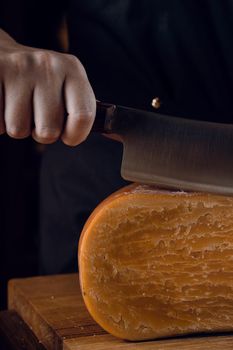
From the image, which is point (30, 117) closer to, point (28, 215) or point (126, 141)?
point (126, 141)

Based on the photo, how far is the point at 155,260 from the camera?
946mm

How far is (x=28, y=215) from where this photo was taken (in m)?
2.05

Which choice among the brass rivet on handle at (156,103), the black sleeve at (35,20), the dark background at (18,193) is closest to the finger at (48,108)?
the brass rivet on handle at (156,103)

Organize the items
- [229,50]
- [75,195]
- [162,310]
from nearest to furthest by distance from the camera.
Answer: [162,310]
[229,50]
[75,195]

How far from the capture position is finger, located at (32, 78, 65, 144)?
2.79 ft

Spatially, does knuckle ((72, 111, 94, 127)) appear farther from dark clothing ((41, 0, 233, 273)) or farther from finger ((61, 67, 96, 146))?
dark clothing ((41, 0, 233, 273))

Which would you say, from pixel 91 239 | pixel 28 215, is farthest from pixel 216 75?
pixel 28 215

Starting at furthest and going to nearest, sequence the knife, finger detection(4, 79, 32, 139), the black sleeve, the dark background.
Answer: the dark background, the black sleeve, the knife, finger detection(4, 79, 32, 139)

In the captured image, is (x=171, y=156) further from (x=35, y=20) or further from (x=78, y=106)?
(x=35, y=20)

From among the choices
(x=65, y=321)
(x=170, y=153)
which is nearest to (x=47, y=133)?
(x=170, y=153)

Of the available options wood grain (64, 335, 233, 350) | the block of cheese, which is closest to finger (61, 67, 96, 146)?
the block of cheese

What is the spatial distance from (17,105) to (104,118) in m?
0.13

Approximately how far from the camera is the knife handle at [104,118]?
926 millimetres

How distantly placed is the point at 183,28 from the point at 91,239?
1.57 ft
